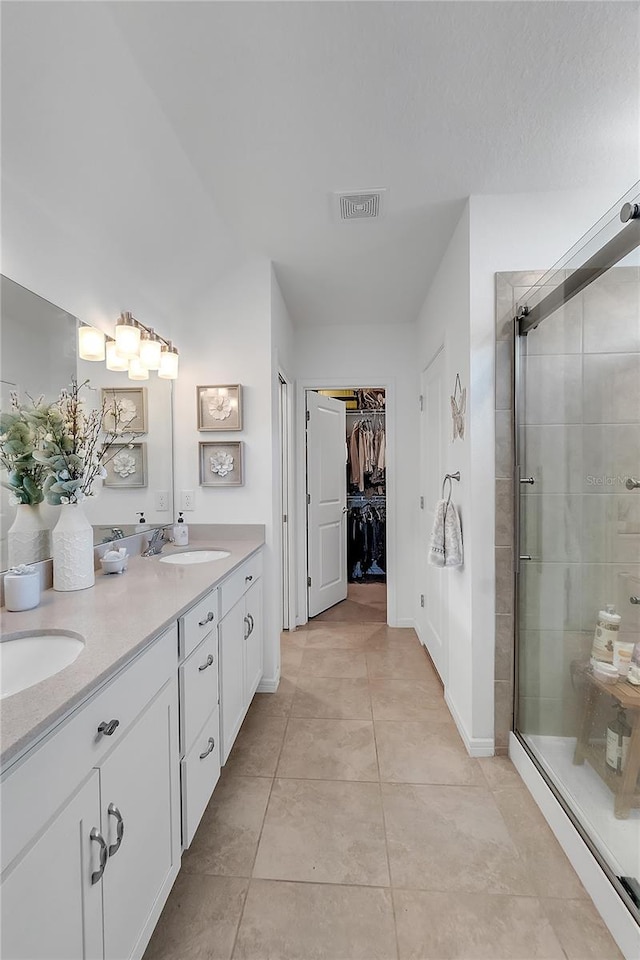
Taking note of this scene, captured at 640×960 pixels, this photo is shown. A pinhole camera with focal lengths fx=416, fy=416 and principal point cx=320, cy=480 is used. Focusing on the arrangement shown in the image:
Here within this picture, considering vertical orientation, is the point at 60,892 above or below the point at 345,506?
below

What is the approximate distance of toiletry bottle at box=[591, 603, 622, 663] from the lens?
4.52 feet

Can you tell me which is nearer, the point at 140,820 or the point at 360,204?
the point at 140,820

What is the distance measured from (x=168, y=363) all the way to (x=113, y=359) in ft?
1.37

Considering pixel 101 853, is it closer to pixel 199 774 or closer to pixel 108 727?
pixel 108 727

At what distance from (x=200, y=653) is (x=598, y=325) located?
1.77 m

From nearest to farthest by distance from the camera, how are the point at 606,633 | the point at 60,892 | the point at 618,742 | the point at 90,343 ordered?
the point at 60,892, the point at 618,742, the point at 606,633, the point at 90,343

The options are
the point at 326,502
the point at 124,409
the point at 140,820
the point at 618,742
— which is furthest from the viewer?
the point at 326,502

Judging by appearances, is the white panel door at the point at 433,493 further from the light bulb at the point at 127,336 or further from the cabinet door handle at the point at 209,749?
the light bulb at the point at 127,336

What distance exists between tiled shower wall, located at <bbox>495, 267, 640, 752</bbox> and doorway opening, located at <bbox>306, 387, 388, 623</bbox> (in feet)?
6.01

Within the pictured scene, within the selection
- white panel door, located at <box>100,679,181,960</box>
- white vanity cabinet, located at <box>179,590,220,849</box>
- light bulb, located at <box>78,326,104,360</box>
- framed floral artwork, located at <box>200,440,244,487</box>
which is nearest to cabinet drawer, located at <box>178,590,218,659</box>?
white vanity cabinet, located at <box>179,590,220,849</box>

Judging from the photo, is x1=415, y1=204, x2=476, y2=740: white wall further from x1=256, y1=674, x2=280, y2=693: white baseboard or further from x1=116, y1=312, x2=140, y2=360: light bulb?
x1=116, y1=312, x2=140, y2=360: light bulb

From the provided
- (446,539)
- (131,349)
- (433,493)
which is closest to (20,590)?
(131,349)

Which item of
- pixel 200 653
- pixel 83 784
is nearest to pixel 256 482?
pixel 200 653

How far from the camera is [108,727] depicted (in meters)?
0.86
